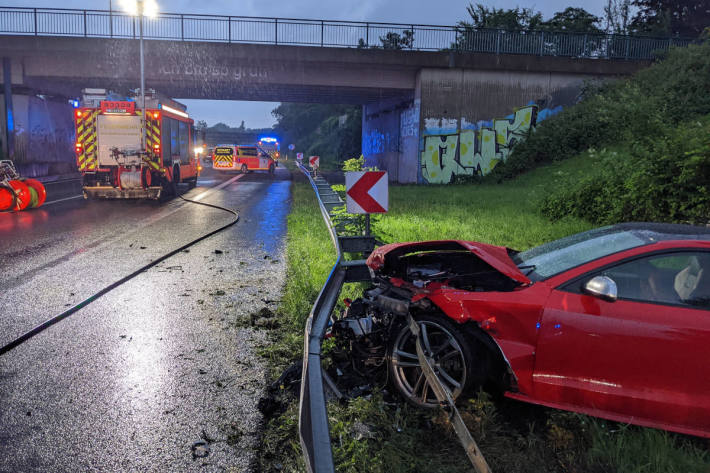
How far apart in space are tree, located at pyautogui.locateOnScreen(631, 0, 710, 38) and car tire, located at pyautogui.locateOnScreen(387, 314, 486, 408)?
148 feet

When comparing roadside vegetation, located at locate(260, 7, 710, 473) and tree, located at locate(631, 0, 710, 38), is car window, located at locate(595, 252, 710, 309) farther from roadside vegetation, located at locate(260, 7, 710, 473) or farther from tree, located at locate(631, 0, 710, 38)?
tree, located at locate(631, 0, 710, 38)

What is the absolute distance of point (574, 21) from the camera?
42.1m

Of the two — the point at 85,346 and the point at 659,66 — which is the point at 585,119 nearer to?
the point at 659,66

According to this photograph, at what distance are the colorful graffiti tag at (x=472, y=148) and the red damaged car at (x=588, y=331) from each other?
901 inches

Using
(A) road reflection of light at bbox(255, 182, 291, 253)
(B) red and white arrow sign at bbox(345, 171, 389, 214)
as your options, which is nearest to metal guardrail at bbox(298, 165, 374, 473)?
(B) red and white arrow sign at bbox(345, 171, 389, 214)

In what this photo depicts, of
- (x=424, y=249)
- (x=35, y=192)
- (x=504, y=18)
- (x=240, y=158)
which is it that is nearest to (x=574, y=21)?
(x=504, y=18)

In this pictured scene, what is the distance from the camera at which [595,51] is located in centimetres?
2861

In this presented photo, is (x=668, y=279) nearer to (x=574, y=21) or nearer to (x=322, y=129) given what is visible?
(x=574, y=21)

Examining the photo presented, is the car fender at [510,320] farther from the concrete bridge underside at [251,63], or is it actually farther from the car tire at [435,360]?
the concrete bridge underside at [251,63]

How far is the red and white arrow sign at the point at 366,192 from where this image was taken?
8.10 meters

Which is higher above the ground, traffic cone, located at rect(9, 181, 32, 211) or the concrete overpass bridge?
the concrete overpass bridge

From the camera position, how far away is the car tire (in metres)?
3.85

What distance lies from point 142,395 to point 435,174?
2381 cm

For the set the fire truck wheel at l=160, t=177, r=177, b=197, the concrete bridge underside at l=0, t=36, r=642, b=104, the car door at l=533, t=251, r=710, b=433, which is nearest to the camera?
the car door at l=533, t=251, r=710, b=433
